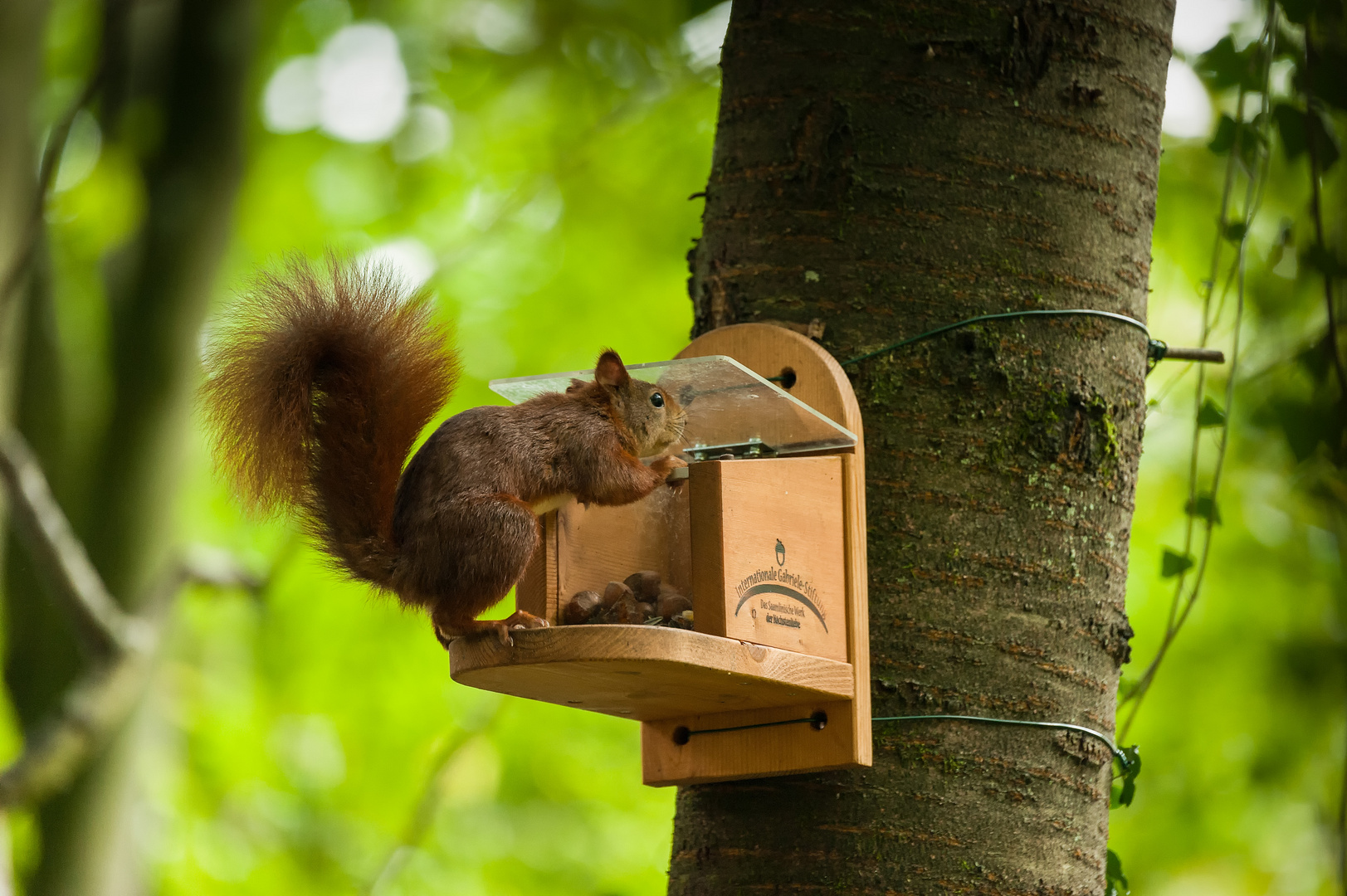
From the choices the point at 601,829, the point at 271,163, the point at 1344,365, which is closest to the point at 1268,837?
the point at 601,829

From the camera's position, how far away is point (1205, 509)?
6.12 feet

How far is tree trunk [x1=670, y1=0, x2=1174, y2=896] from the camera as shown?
1.46m

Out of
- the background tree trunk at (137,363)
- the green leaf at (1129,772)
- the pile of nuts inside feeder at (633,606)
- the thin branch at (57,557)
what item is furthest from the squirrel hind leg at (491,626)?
the background tree trunk at (137,363)

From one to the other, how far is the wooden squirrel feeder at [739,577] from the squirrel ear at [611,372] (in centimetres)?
3

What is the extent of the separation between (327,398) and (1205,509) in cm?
124

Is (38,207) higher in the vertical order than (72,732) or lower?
higher

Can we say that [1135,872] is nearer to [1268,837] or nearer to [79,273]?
[1268,837]

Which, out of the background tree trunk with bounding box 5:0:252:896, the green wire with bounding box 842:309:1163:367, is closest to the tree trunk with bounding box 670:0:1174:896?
the green wire with bounding box 842:309:1163:367

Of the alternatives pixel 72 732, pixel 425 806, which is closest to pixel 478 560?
pixel 425 806

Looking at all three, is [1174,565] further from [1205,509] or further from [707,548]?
[707,548]

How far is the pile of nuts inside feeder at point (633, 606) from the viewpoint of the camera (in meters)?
1.49

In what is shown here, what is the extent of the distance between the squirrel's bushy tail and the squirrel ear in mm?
193

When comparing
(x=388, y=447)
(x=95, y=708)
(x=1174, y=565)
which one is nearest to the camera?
(x=388, y=447)

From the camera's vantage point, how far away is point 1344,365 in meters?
1.67
